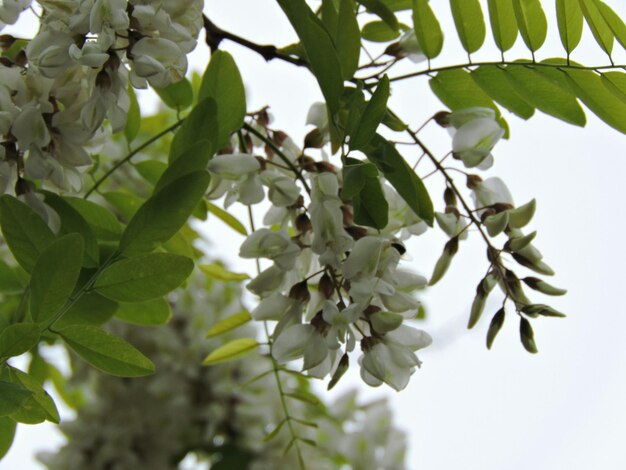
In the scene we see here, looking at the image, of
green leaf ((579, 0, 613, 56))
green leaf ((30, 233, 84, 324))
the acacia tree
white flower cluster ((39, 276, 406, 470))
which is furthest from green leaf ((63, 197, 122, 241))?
white flower cluster ((39, 276, 406, 470))

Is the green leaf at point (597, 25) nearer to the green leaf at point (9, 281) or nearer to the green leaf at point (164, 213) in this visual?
the green leaf at point (164, 213)

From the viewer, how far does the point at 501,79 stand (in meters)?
0.57

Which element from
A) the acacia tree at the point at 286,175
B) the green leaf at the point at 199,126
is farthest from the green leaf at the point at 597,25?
the green leaf at the point at 199,126

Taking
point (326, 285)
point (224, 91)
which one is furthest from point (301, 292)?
point (224, 91)

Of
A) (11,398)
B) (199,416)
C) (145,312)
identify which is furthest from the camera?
(199,416)

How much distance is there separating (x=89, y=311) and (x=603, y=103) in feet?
1.11

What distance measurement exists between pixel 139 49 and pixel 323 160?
0.15 m

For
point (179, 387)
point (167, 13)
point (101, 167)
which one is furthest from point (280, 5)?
point (179, 387)

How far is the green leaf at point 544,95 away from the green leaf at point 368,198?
13 centimetres

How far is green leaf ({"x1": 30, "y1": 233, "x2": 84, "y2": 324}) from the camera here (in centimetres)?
44

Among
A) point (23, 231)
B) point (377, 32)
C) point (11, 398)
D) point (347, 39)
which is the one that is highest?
point (377, 32)

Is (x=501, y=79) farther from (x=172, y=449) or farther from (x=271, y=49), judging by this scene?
(x=172, y=449)

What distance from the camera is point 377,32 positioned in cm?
65

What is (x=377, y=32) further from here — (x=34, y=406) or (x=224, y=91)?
(x=34, y=406)
